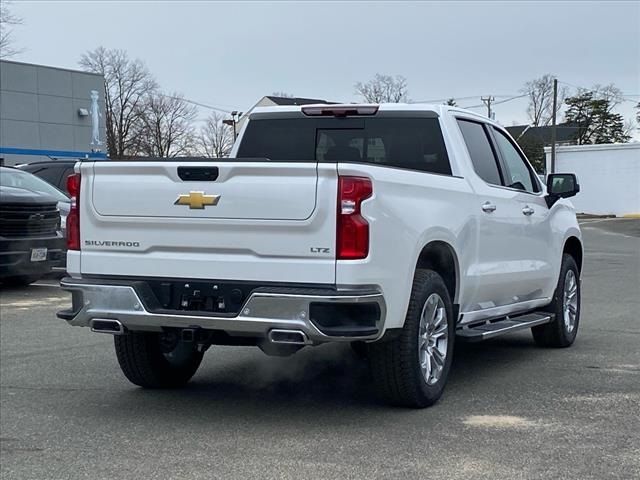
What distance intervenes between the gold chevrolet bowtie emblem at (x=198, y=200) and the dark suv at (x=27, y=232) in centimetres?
716

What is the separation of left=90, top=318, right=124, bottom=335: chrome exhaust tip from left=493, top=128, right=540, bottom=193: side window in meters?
3.45

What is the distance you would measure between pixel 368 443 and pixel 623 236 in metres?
27.6

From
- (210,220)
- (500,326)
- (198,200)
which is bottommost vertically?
(500,326)

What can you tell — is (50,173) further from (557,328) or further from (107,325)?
(107,325)

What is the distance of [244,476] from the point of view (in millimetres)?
4457

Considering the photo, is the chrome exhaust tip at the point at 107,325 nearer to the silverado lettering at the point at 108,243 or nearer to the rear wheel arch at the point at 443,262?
the silverado lettering at the point at 108,243

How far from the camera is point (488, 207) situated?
21.6 ft

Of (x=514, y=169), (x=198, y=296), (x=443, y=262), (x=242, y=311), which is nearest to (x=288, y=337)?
(x=242, y=311)

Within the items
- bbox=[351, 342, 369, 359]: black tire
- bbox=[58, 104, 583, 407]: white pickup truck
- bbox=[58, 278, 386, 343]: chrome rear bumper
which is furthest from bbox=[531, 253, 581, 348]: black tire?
bbox=[58, 278, 386, 343]: chrome rear bumper

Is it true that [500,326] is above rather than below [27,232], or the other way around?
below

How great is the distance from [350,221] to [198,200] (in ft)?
3.09

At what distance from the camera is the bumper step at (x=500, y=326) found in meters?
6.28

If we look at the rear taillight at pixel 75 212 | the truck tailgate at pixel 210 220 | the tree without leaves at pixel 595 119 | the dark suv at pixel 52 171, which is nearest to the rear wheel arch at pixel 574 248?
the truck tailgate at pixel 210 220

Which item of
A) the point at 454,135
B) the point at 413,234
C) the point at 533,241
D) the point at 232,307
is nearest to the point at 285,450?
the point at 232,307
